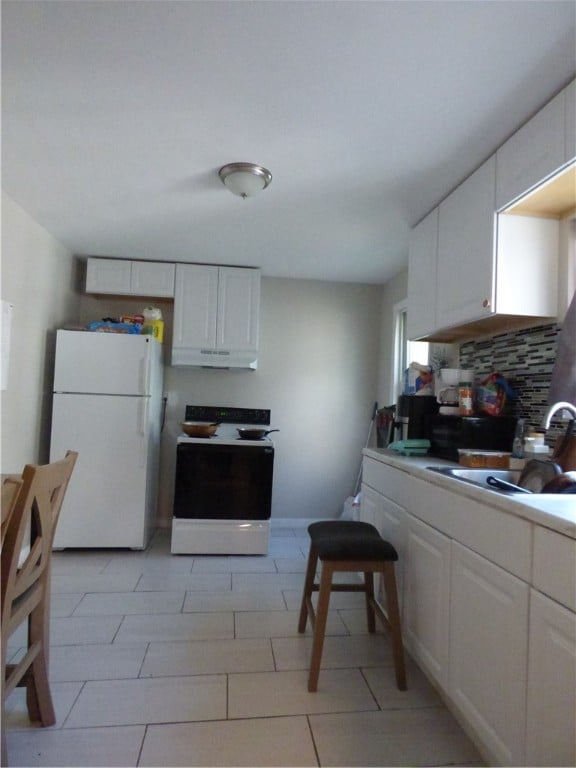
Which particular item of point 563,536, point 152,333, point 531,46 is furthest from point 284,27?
point 152,333

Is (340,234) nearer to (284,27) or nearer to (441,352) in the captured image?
(441,352)

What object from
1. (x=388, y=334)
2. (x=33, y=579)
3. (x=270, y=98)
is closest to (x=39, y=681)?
(x=33, y=579)

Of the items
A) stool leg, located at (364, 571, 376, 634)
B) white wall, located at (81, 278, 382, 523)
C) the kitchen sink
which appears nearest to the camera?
the kitchen sink

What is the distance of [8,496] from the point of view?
1.11 meters

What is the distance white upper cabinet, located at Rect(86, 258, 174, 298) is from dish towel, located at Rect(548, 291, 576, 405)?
2.78 meters

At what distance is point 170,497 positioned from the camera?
12.6 feet

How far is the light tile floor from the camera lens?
1394mm

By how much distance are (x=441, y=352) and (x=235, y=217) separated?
1577 millimetres

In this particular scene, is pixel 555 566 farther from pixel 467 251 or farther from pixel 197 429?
pixel 197 429

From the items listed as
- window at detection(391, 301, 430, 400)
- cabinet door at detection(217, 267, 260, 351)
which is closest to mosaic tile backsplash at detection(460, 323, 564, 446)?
window at detection(391, 301, 430, 400)

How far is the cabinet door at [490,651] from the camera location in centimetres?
116

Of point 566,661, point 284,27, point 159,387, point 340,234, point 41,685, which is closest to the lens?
point 566,661

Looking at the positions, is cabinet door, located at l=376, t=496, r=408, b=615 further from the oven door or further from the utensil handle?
the oven door

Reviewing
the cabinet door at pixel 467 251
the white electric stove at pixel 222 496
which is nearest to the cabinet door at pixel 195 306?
the white electric stove at pixel 222 496
